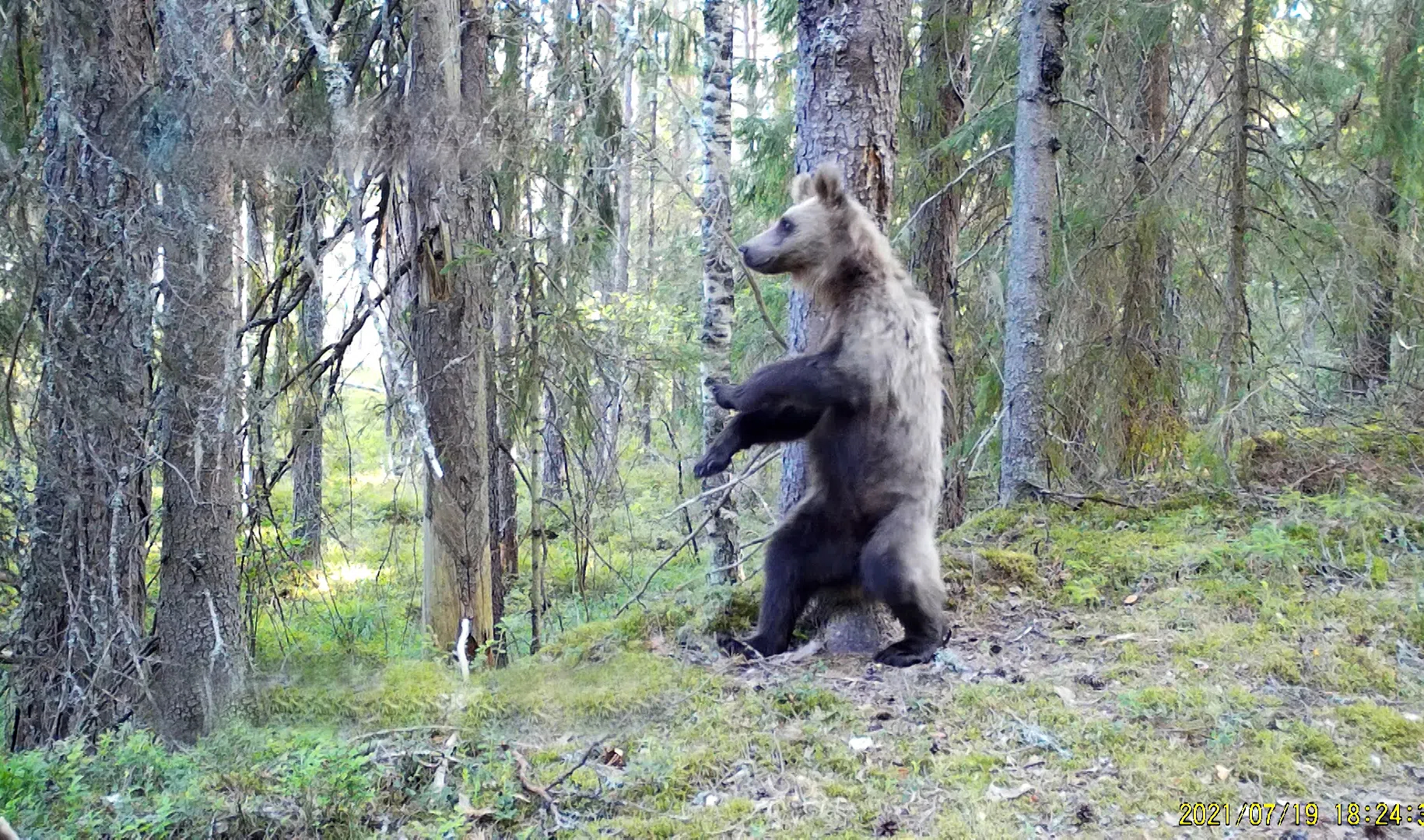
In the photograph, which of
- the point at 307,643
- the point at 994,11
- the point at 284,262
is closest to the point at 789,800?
the point at 284,262

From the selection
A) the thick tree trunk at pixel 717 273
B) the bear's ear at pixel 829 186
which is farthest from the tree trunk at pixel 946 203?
the bear's ear at pixel 829 186

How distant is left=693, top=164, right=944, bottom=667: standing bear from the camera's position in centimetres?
557

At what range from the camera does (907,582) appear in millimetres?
5500

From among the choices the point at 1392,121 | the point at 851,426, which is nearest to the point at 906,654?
the point at 851,426

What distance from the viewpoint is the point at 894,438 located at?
19.0 ft

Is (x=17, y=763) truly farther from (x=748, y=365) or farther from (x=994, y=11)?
(x=994, y=11)

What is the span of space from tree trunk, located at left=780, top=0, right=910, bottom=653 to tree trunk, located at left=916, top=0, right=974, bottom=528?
3430 millimetres

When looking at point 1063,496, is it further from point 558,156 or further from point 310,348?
point 310,348

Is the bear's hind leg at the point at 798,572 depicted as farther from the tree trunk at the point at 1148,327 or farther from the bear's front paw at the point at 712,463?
the tree trunk at the point at 1148,327

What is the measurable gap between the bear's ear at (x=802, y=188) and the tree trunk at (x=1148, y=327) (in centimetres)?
346

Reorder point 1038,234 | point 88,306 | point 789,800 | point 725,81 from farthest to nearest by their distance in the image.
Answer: point 725,81
point 1038,234
point 88,306
point 789,800

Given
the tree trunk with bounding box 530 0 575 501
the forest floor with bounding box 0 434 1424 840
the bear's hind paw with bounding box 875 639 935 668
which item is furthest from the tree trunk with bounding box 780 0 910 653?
the tree trunk with bounding box 530 0 575 501

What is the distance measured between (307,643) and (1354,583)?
7743 millimetres

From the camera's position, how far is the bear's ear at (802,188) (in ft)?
20.1
